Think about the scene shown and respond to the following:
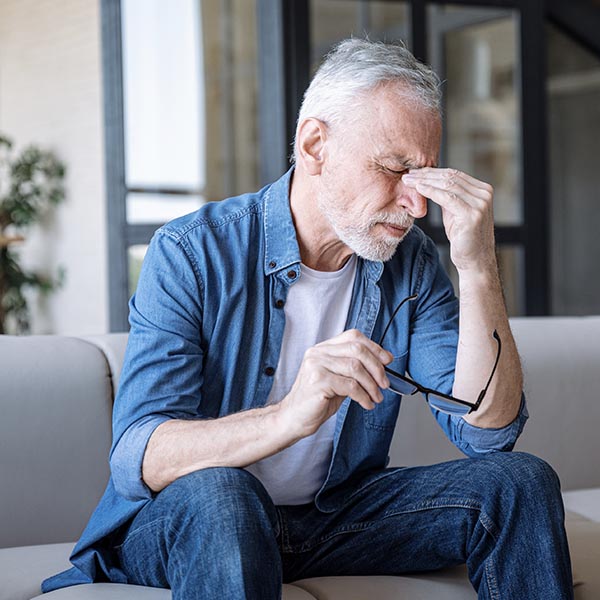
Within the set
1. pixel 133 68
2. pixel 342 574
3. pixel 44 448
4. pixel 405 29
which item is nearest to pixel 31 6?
pixel 133 68

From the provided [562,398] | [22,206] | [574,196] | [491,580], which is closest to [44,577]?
[491,580]

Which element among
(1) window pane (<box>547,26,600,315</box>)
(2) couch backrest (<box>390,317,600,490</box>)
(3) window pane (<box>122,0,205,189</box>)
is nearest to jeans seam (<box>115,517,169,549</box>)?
(2) couch backrest (<box>390,317,600,490</box>)

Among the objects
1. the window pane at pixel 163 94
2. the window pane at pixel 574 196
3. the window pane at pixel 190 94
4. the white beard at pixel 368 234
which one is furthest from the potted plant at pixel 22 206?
the white beard at pixel 368 234

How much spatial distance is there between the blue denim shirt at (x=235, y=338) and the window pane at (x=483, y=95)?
2826 millimetres

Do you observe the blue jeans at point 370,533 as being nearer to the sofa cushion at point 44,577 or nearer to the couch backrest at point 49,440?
the sofa cushion at point 44,577

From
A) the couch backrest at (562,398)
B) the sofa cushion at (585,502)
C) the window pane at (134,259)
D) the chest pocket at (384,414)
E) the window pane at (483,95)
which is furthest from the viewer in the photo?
the window pane at (483,95)

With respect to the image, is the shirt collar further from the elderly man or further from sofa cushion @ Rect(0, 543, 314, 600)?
sofa cushion @ Rect(0, 543, 314, 600)

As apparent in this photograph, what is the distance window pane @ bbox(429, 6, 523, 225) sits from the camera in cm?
477

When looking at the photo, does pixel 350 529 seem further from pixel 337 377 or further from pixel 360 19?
pixel 360 19

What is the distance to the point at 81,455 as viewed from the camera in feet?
6.29

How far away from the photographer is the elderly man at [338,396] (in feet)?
4.86

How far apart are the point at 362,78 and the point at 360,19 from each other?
10.3ft

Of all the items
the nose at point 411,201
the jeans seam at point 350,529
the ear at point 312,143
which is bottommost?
the jeans seam at point 350,529

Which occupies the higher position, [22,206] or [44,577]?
[22,206]
